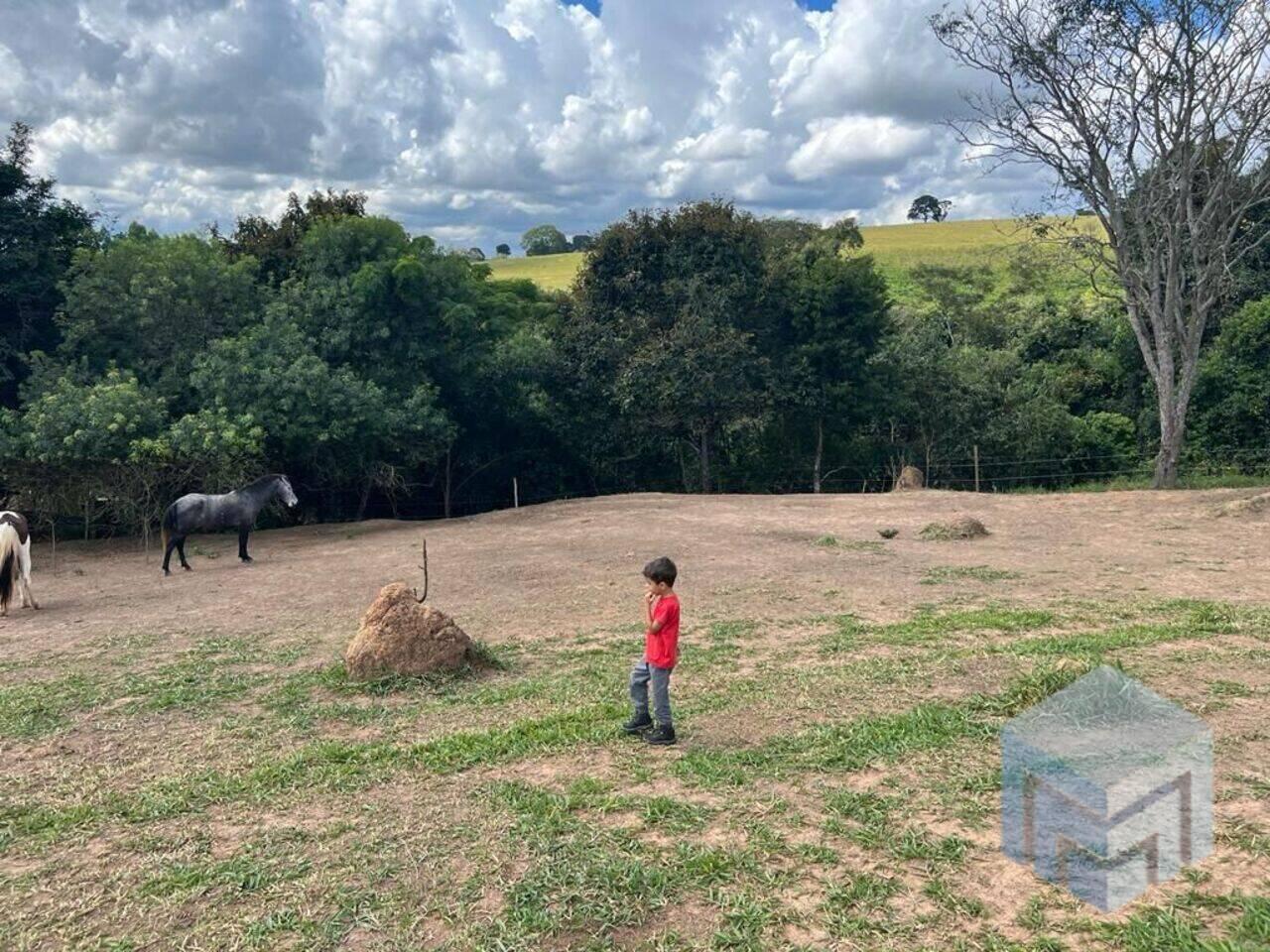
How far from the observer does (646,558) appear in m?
12.3

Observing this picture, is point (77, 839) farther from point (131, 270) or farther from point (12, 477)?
point (131, 270)

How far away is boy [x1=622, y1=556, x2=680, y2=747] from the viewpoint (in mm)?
5023

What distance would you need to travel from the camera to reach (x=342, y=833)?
402 cm

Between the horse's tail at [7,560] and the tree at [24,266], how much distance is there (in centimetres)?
925

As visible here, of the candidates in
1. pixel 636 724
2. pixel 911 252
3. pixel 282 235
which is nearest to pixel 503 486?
pixel 282 235

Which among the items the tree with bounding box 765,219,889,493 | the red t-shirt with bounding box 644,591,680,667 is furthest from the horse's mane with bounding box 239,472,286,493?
the tree with bounding box 765,219,889,493

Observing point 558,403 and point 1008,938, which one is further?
point 558,403

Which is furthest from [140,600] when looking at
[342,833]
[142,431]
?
[342,833]

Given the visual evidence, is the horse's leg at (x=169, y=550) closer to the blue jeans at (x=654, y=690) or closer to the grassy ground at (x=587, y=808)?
the grassy ground at (x=587, y=808)

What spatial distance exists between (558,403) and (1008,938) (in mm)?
22328

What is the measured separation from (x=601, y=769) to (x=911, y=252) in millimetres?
53103

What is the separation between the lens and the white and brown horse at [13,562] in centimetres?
995

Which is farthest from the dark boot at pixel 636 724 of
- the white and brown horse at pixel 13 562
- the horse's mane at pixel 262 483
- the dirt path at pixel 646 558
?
the horse's mane at pixel 262 483

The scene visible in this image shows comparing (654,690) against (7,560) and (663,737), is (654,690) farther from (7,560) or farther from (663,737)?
(7,560)
